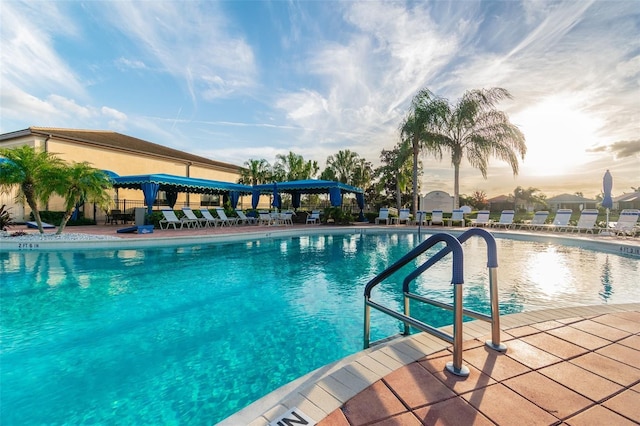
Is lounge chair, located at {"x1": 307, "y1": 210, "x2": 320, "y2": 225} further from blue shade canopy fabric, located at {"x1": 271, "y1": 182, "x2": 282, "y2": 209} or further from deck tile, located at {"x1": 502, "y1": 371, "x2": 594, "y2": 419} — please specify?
deck tile, located at {"x1": 502, "y1": 371, "x2": 594, "y2": 419}

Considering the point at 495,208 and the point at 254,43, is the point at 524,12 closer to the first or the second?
the point at 254,43

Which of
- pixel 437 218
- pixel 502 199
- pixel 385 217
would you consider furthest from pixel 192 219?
pixel 502 199

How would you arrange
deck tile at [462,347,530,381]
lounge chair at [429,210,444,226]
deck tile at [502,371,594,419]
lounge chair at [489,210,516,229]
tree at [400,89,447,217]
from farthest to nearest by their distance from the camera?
tree at [400,89,447,217]
lounge chair at [429,210,444,226]
lounge chair at [489,210,516,229]
deck tile at [462,347,530,381]
deck tile at [502,371,594,419]

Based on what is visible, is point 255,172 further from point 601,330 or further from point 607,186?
point 601,330

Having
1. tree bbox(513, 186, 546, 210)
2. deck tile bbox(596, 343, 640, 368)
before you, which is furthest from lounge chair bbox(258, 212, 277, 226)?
tree bbox(513, 186, 546, 210)

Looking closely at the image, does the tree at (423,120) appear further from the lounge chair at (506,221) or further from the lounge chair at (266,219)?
the lounge chair at (266,219)

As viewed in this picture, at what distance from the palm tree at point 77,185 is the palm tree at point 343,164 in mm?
22687

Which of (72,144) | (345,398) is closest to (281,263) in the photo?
(345,398)

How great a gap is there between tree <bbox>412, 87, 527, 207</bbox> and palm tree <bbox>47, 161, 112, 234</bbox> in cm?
1898

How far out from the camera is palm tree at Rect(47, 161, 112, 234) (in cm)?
1127

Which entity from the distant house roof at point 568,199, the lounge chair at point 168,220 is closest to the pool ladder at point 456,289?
the lounge chair at point 168,220

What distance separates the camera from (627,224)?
41.3 feet

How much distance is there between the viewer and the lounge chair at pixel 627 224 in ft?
40.7

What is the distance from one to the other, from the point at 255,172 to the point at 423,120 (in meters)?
16.0
